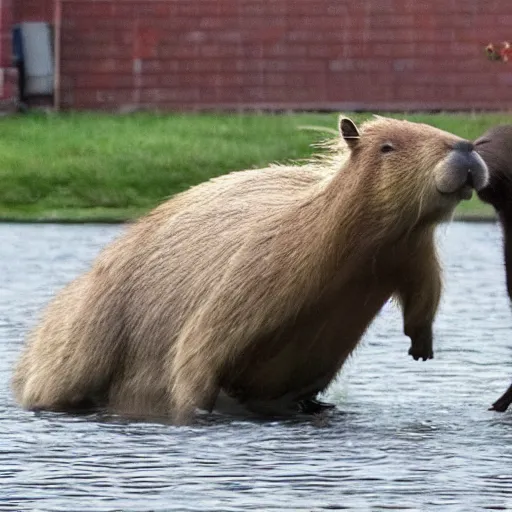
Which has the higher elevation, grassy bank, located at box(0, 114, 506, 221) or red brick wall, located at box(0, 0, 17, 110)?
red brick wall, located at box(0, 0, 17, 110)

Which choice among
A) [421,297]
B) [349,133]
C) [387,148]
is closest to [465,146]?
[387,148]

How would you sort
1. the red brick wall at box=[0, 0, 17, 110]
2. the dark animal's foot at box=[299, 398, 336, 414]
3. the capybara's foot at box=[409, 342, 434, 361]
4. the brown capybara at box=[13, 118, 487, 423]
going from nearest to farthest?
1. the brown capybara at box=[13, 118, 487, 423]
2. the capybara's foot at box=[409, 342, 434, 361]
3. the dark animal's foot at box=[299, 398, 336, 414]
4. the red brick wall at box=[0, 0, 17, 110]

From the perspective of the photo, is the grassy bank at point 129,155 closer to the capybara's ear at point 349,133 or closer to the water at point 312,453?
the water at point 312,453

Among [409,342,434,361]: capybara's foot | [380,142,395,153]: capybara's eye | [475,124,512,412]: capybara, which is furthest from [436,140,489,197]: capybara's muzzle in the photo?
[475,124,512,412]: capybara

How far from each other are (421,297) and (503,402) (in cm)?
102

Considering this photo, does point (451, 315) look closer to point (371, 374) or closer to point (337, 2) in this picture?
point (371, 374)

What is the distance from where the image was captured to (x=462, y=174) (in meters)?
6.99

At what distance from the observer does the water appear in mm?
6395

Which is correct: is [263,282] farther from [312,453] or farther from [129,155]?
[129,155]

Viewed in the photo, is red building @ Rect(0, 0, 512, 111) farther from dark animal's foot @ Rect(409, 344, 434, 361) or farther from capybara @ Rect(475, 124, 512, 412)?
dark animal's foot @ Rect(409, 344, 434, 361)

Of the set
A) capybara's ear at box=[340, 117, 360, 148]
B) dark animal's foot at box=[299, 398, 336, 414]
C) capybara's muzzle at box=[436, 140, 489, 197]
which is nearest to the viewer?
capybara's muzzle at box=[436, 140, 489, 197]

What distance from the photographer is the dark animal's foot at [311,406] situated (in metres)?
8.08

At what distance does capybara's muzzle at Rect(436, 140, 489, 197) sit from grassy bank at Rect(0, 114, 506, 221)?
13704 millimetres

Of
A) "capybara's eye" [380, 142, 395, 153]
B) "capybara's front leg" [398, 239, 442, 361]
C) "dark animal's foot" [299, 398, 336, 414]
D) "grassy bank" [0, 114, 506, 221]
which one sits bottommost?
"grassy bank" [0, 114, 506, 221]
